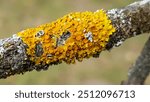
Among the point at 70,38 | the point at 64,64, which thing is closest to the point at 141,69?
the point at 70,38

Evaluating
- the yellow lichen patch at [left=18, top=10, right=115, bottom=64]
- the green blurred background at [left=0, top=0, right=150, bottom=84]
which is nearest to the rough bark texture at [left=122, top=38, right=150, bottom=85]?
the yellow lichen patch at [left=18, top=10, right=115, bottom=64]

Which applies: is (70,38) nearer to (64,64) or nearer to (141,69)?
(141,69)

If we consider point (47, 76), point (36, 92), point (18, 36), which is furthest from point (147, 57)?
point (47, 76)

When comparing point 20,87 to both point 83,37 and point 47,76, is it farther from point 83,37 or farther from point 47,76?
point 47,76

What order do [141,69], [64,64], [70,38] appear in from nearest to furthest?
[70,38]
[141,69]
[64,64]

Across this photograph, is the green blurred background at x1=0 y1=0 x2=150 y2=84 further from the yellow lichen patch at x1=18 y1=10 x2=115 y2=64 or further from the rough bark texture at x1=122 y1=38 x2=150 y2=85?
the yellow lichen patch at x1=18 y1=10 x2=115 y2=64

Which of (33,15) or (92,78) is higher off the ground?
(33,15)
